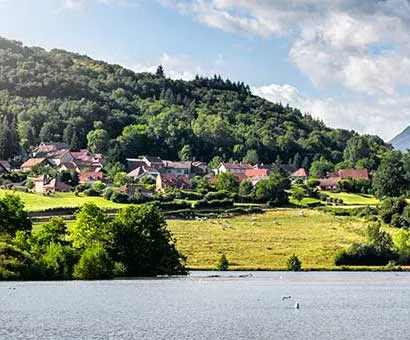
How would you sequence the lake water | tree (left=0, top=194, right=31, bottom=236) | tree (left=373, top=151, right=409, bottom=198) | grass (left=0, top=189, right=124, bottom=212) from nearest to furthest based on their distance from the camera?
the lake water
tree (left=0, top=194, right=31, bottom=236)
grass (left=0, top=189, right=124, bottom=212)
tree (left=373, top=151, right=409, bottom=198)

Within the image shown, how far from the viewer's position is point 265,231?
481 ft

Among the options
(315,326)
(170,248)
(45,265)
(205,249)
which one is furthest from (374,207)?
(315,326)

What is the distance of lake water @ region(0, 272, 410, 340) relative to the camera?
1957 inches

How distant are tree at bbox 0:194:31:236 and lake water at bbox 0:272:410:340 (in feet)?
66.5

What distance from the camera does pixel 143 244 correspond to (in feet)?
340

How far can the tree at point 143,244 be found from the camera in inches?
4060

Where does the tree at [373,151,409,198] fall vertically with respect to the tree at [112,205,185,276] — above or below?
above

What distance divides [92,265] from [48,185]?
292 ft

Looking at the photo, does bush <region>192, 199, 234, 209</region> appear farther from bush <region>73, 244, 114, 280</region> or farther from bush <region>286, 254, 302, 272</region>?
bush <region>73, 244, 114, 280</region>

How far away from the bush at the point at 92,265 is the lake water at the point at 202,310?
3657mm

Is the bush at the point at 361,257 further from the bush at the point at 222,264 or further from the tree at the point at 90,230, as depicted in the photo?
the tree at the point at 90,230

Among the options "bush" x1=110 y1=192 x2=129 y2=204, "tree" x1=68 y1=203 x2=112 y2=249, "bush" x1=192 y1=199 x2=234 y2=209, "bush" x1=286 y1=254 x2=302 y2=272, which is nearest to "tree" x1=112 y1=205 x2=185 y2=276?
"tree" x1=68 y1=203 x2=112 y2=249

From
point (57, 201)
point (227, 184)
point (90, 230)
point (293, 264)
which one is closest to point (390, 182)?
point (227, 184)


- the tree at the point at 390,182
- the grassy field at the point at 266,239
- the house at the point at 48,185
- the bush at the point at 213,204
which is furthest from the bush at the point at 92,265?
the tree at the point at 390,182
